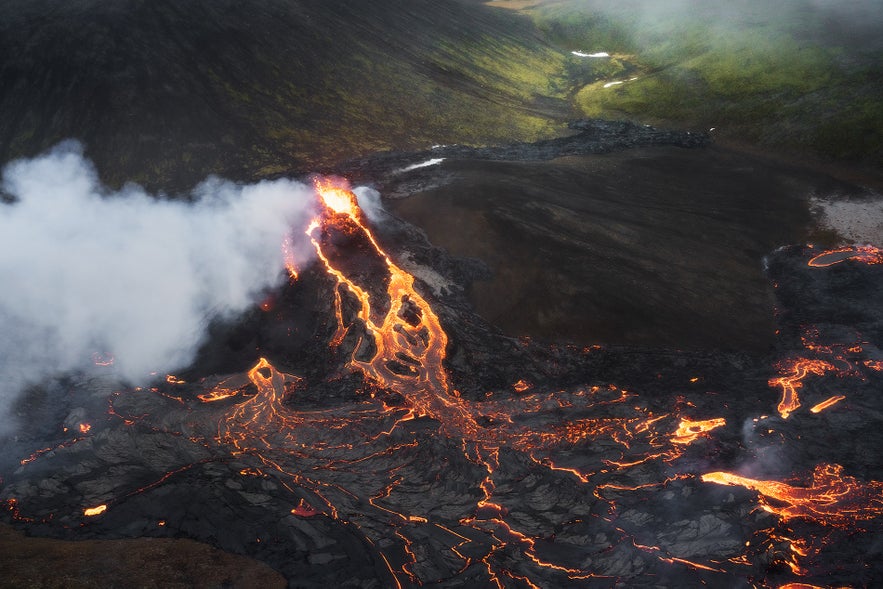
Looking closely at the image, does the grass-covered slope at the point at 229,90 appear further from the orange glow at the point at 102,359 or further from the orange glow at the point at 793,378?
the orange glow at the point at 793,378

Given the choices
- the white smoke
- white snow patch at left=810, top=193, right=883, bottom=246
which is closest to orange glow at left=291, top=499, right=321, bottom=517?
the white smoke

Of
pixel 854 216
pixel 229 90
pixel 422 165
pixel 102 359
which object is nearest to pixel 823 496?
pixel 854 216

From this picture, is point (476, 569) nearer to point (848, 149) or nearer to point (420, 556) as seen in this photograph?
point (420, 556)

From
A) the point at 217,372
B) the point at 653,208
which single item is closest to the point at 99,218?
the point at 217,372

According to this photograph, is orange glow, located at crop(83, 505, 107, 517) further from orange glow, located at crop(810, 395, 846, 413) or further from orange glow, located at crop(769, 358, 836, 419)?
orange glow, located at crop(810, 395, 846, 413)

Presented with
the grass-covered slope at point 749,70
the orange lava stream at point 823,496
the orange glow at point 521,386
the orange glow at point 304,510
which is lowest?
the orange lava stream at point 823,496

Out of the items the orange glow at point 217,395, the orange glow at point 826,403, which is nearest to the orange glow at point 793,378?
the orange glow at point 826,403
